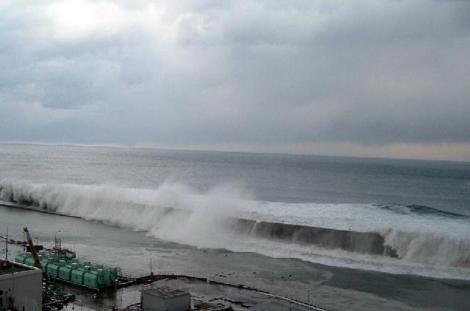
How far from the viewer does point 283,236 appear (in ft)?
164

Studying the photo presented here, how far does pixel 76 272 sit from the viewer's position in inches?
1286

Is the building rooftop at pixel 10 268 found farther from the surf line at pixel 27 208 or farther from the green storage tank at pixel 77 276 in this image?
the surf line at pixel 27 208

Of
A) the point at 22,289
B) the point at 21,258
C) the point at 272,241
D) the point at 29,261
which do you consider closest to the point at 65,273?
the point at 29,261

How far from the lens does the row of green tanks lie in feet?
105

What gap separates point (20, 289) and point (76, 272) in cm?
970

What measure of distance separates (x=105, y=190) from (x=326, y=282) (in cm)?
4189

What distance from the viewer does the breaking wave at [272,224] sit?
1722 inches

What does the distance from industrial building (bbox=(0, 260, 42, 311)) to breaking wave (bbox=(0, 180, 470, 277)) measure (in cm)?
2329

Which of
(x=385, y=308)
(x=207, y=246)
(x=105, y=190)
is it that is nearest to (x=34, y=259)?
(x=207, y=246)

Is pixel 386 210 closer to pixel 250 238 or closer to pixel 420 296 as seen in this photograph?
pixel 250 238

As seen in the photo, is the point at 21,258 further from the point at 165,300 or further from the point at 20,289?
the point at 165,300

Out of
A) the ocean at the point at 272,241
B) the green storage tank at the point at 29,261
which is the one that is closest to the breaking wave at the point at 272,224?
the ocean at the point at 272,241

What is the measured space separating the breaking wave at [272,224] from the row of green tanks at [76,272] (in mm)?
14586

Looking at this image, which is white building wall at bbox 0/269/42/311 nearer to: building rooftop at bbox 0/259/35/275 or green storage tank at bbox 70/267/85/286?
building rooftop at bbox 0/259/35/275
